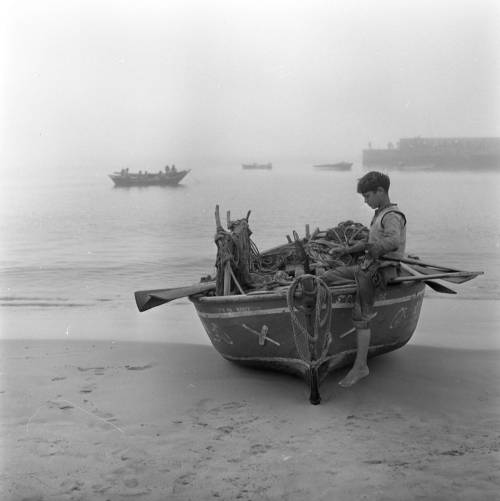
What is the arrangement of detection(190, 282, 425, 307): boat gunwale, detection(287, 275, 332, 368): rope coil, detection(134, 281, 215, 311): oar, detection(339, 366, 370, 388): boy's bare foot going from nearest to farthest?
detection(287, 275, 332, 368): rope coil
detection(190, 282, 425, 307): boat gunwale
detection(339, 366, 370, 388): boy's bare foot
detection(134, 281, 215, 311): oar

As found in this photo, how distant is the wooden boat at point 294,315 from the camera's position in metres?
5.57

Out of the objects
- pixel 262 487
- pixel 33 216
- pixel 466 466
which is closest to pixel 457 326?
pixel 466 466

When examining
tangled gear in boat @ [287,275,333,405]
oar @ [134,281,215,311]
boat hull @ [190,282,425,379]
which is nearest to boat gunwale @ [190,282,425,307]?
boat hull @ [190,282,425,379]

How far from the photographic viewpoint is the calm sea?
9.60 meters

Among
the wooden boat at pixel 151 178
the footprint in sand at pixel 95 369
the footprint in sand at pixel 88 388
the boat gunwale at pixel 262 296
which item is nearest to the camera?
the boat gunwale at pixel 262 296

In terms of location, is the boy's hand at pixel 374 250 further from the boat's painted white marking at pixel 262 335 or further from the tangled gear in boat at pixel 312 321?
the boat's painted white marking at pixel 262 335

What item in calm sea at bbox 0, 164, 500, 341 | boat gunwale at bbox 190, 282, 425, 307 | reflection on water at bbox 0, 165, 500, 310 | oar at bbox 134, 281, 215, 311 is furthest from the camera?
reflection on water at bbox 0, 165, 500, 310

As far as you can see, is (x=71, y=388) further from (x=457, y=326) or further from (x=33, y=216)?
(x=33, y=216)

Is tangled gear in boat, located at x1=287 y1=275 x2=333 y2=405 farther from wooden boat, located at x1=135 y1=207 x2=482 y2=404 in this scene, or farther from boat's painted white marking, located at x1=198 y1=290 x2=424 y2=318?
boat's painted white marking, located at x1=198 y1=290 x2=424 y2=318

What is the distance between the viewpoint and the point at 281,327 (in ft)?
19.0

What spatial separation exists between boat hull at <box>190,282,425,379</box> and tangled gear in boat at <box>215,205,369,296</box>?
0.31 meters

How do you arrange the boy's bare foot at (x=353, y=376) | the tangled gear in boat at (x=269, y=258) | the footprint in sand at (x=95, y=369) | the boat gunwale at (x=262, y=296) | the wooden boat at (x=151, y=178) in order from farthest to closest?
the wooden boat at (x=151, y=178) < the footprint in sand at (x=95, y=369) < the tangled gear in boat at (x=269, y=258) < the boy's bare foot at (x=353, y=376) < the boat gunwale at (x=262, y=296)

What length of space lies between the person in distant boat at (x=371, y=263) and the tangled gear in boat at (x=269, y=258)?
37cm

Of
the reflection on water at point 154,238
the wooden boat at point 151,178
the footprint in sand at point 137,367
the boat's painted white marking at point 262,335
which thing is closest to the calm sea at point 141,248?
the reflection on water at point 154,238
